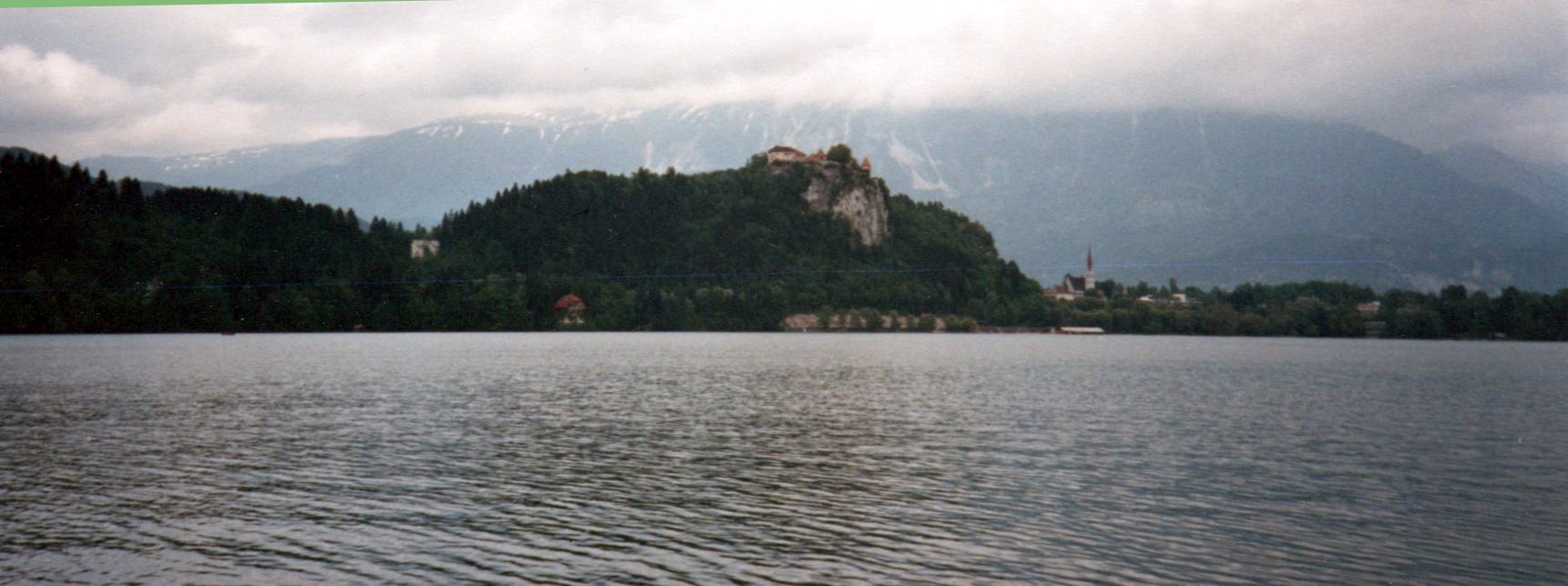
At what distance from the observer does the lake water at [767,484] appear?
72.6 ft

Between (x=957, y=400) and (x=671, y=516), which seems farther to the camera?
(x=957, y=400)

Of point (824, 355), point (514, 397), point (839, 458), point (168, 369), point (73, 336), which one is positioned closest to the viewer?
point (839, 458)

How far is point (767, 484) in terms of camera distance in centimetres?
3159

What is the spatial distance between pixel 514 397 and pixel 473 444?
2035 centimetres

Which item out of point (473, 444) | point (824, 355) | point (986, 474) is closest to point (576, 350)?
point (824, 355)

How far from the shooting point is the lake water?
22125 millimetres

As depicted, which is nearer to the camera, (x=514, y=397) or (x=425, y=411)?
(x=425, y=411)

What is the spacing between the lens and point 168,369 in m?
81.1

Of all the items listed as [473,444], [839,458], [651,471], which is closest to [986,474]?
[839,458]

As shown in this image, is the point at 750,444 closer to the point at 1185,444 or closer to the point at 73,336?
the point at 1185,444

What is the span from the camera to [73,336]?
493 feet

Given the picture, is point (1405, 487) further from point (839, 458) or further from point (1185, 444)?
point (839, 458)

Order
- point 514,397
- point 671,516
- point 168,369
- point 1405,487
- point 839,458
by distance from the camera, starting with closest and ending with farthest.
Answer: point 671,516
point 1405,487
point 839,458
point 514,397
point 168,369

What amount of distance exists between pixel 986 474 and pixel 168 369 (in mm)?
→ 69933
